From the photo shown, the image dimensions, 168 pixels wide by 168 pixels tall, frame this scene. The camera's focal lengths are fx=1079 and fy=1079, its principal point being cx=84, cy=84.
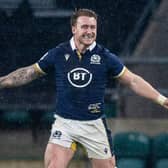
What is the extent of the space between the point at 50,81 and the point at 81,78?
3.02 m

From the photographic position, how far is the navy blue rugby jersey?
8.16 meters

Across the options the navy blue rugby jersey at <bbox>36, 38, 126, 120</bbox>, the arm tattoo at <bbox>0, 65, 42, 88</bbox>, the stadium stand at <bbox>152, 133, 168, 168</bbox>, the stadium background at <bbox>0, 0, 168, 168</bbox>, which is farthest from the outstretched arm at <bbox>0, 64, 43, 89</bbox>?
the stadium stand at <bbox>152, 133, 168, 168</bbox>

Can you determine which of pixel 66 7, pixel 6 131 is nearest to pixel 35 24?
pixel 66 7

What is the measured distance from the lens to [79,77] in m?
8.15

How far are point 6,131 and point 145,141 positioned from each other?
1428 millimetres

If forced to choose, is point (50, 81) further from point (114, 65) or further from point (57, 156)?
point (57, 156)

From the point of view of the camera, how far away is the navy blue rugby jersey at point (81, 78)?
26.8 ft

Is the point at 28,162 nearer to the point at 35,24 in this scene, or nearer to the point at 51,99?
the point at 51,99

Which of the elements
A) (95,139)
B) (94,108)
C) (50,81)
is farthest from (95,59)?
(50,81)

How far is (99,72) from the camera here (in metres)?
8.20

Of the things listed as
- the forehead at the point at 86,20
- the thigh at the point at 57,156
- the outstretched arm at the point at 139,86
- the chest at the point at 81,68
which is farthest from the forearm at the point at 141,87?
the thigh at the point at 57,156

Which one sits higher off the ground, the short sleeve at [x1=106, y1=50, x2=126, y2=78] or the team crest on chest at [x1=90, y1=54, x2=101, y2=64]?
the team crest on chest at [x1=90, y1=54, x2=101, y2=64]

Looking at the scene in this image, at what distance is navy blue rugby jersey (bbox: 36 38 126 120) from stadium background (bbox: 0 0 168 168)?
2776 millimetres

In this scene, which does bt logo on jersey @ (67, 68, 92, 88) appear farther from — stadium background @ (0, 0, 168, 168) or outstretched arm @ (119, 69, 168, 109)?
stadium background @ (0, 0, 168, 168)
